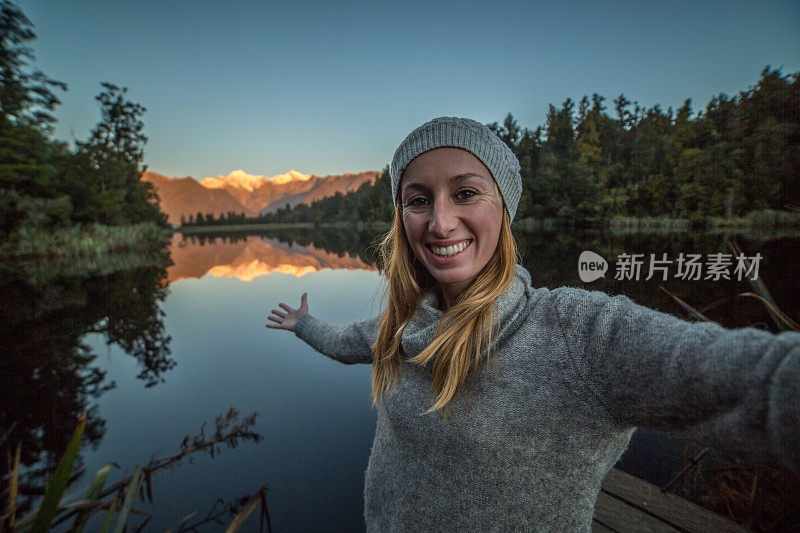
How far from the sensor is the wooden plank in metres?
1.94

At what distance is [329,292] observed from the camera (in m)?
12.8

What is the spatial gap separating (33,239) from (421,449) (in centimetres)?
2178

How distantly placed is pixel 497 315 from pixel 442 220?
0.33 meters

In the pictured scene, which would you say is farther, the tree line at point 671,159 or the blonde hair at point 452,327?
the tree line at point 671,159

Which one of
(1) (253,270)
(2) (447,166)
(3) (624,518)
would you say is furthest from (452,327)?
(1) (253,270)

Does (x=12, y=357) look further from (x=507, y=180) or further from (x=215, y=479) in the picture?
(x=507, y=180)

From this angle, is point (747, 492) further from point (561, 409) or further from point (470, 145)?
point (470, 145)

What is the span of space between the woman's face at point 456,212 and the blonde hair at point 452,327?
54 mm

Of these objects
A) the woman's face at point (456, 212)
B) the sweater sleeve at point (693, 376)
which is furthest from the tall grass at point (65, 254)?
the sweater sleeve at point (693, 376)

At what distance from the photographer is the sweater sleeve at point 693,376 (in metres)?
0.56

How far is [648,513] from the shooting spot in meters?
2.04

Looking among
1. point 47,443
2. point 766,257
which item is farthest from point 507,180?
point 766,257

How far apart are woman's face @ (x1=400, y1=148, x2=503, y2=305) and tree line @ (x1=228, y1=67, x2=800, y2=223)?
10.2ft

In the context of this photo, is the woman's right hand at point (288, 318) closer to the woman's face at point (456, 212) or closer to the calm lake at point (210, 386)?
the calm lake at point (210, 386)
